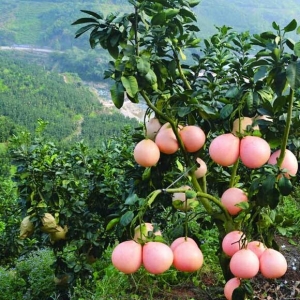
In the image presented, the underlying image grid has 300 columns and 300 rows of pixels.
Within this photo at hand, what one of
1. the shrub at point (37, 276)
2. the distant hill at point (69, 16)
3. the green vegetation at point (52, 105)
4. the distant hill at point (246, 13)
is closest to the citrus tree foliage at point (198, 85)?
the shrub at point (37, 276)

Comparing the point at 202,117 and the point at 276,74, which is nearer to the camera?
the point at 276,74

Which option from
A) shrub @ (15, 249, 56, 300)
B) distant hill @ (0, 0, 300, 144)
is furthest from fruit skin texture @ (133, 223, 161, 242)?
Result: distant hill @ (0, 0, 300, 144)

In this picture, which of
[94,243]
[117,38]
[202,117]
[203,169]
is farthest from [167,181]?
[94,243]

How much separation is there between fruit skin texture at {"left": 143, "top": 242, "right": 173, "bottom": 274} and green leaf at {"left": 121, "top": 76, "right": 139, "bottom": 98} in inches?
13.6

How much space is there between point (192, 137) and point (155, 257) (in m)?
0.36

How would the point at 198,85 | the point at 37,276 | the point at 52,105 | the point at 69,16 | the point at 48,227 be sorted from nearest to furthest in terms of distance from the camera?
the point at 198,85, the point at 48,227, the point at 37,276, the point at 52,105, the point at 69,16

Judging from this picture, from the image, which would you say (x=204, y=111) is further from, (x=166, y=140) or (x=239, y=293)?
(x=239, y=293)

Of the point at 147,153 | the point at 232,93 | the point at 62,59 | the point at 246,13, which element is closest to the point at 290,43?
the point at 232,93

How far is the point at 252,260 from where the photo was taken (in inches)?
43.6

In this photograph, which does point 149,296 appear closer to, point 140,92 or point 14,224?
point 140,92

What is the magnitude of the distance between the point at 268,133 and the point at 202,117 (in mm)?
189

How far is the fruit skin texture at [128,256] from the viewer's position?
1004mm

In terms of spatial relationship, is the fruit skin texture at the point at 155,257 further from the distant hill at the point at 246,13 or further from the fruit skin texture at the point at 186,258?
the distant hill at the point at 246,13

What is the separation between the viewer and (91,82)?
1793 inches
